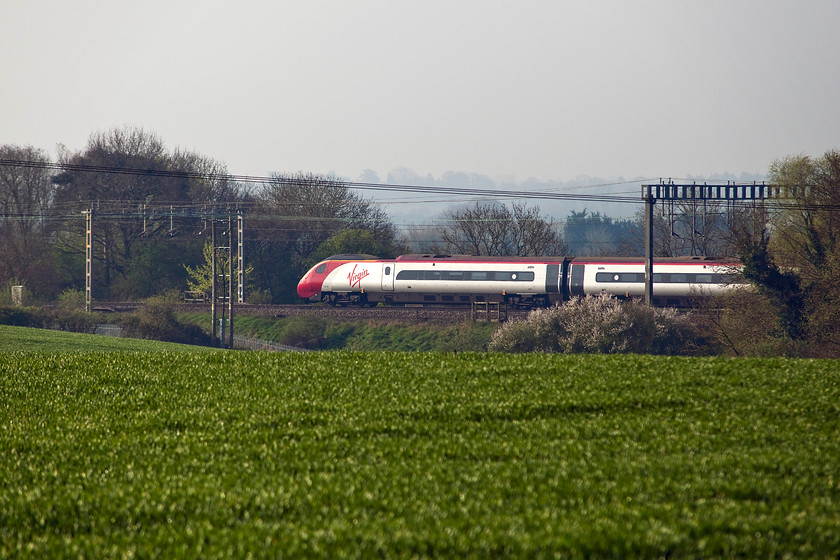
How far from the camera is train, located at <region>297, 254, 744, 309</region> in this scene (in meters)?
50.8

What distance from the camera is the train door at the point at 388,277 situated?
5641 centimetres

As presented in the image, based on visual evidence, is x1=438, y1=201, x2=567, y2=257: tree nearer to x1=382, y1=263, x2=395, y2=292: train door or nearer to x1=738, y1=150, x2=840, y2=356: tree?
x1=382, y1=263, x2=395, y2=292: train door

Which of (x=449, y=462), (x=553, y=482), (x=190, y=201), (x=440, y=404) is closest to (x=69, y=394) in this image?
(x=440, y=404)

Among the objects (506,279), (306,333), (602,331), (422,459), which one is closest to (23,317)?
(306,333)

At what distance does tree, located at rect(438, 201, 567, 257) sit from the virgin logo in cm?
2258

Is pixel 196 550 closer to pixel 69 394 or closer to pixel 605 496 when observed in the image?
pixel 605 496

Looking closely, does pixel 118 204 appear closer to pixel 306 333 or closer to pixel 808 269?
Answer: pixel 306 333

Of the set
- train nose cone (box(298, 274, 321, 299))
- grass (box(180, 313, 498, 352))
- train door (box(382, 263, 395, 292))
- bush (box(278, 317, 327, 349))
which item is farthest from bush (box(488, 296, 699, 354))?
train nose cone (box(298, 274, 321, 299))

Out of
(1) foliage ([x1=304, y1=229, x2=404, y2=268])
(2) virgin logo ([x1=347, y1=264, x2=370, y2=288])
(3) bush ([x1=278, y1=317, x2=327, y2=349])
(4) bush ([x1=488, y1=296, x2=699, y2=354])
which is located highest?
(1) foliage ([x1=304, y1=229, x2=404, y2=268])

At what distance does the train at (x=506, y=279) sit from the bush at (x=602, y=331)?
4256mm

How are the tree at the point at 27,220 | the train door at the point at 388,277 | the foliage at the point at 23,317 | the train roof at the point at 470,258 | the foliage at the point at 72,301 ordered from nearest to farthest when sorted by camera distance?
the foliage at the point at 23,317, the train roof at the point at 470,258, the train door at the point at 388,277, the foliage at the point at 72,301, the tree at the point at 27,220

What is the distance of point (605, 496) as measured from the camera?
7.86 metres

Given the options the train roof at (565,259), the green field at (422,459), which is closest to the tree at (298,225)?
the train roof at (565,259)

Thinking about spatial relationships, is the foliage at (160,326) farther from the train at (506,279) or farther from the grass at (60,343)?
the grass at (60,343)
